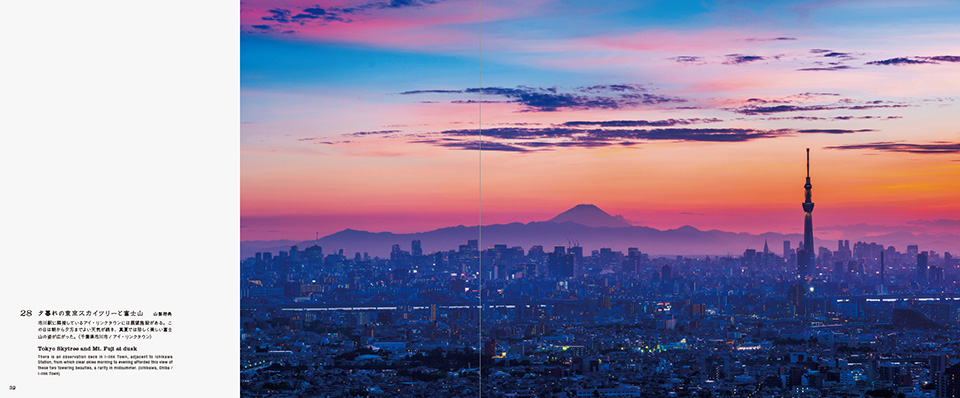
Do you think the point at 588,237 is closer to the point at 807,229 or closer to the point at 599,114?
the point at 599,114

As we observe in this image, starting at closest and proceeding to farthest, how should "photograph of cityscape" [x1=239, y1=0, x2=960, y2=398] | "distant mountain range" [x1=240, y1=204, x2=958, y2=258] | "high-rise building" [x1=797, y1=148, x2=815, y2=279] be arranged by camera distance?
"photograph of cityscape" [x1=239, y1=0, x2=960, y2=398], "high-rise building" [x1=797, y1=148, x2=815, y2=279], "distant mountain range" [x1=240, y1=204, x2=958, y2=258]

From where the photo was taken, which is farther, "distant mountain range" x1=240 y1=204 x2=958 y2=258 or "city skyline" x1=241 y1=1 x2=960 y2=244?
"distant mountain range" x1=240 y1=204 x2=958 y2=258

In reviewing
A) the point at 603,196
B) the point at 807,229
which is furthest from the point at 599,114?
the point at 807,229

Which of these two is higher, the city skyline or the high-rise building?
the city skyline

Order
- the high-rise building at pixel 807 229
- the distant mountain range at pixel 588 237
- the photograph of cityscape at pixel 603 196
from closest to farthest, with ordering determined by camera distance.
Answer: the photograph of cityscape at pixel 603 196 < the high-rise building at pixel 807 229 < the distant mountain range at pixel 588 237

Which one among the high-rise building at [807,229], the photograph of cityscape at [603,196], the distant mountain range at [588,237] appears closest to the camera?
the photograph of cityscape at [603,196]

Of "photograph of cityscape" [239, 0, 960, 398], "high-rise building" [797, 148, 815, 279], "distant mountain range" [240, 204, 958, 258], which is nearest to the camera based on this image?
"photograph of cityscape" [239, 0, 960, 398]
